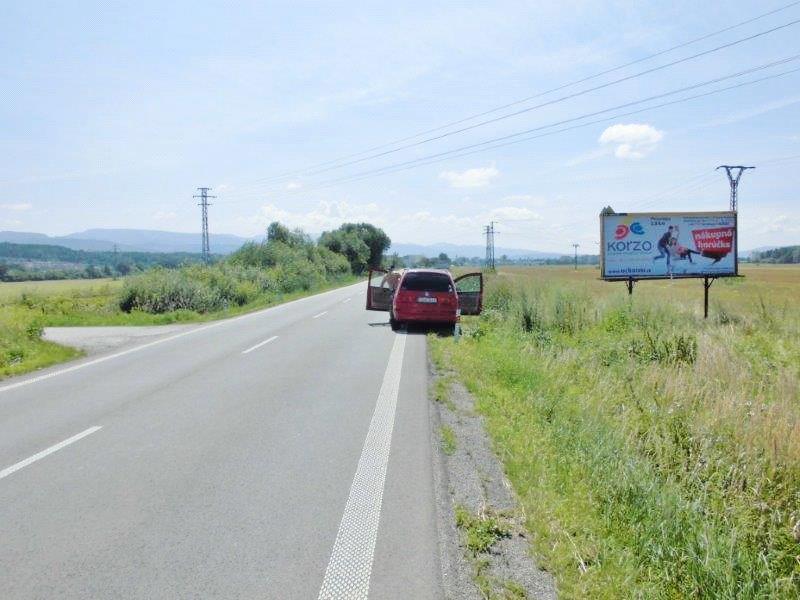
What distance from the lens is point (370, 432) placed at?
7.36m

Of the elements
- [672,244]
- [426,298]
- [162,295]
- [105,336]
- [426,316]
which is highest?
[672,244]

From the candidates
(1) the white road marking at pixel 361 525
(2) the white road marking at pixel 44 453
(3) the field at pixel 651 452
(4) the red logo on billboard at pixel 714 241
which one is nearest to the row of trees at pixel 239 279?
(3) the field at pixel 651 452

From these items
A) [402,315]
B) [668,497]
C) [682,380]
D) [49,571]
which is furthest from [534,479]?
[402,315]

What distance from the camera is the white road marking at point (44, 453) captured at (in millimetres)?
5950

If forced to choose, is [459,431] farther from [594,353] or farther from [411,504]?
[594,353]

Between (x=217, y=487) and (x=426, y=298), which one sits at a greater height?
(x=426, y=298)

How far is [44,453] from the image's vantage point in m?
6.53

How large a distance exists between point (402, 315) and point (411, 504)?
13.8 meters

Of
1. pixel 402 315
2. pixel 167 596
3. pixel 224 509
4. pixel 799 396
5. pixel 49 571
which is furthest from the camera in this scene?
pixel 402 315

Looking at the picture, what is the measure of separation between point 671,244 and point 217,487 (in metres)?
22.0

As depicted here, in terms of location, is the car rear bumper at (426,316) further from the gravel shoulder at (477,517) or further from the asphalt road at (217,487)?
the gravel shoulder at (477,517)

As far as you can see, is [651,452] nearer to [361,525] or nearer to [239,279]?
[361,525]

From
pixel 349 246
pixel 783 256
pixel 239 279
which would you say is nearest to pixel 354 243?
pixel 349 246

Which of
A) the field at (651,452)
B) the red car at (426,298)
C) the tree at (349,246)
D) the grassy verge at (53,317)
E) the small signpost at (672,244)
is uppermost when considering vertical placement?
the tree at (349,246)
